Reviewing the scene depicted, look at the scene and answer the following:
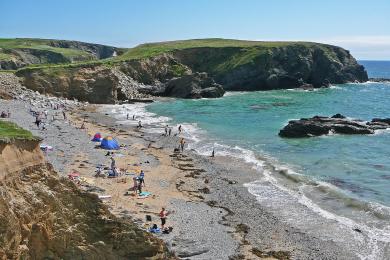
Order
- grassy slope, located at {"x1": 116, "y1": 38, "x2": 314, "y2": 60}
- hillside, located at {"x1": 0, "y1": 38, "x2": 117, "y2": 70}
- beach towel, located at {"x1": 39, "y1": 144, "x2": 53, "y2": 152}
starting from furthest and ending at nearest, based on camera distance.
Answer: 1. grassy slope, located at {"x1": 116, "y1": 38, "x2": 314, "y2": 60}
2. hillside, located at {"x1": 0, "y1": 38, "x2": 117, "y2": 70}
3. beach towel, located at {"x1": 39, "y1": 144, "x2": 53, "y2": 152}

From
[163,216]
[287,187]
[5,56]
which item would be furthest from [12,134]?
[5,56]

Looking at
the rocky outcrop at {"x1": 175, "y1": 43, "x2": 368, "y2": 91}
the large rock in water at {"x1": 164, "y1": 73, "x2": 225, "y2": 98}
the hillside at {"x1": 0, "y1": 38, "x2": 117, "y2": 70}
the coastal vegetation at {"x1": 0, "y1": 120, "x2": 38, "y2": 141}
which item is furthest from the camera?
the rocky outcrop at {"x1": 175, "y1": 43, "x2": 368, "y2": 91}

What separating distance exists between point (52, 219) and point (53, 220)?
0.15 feet

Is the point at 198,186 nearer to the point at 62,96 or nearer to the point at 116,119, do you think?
the point at 116,119

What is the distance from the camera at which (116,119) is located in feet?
213

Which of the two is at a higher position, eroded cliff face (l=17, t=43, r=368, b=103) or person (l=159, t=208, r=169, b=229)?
eroded cliff face (l=17, t=43, r=368, b=103)

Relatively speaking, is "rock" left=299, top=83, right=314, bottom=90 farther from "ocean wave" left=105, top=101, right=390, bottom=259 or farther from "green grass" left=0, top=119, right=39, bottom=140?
"green grass" left=0, top=119, right=39, bottom=140

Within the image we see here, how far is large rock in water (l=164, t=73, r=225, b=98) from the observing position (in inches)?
3669

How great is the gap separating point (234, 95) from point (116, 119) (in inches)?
1565

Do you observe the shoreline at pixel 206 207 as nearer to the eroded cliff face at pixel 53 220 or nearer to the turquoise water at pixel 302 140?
the turquoise water at pixel 302 140

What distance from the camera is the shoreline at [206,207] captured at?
22000 millimetres

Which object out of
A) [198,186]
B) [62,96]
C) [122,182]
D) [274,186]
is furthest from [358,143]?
[62,96]

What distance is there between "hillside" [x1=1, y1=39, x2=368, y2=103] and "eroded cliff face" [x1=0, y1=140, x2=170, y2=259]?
6896 centimetres

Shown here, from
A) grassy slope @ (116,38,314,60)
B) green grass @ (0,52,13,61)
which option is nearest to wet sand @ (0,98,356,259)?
green grass @ (0,52,13,61)
